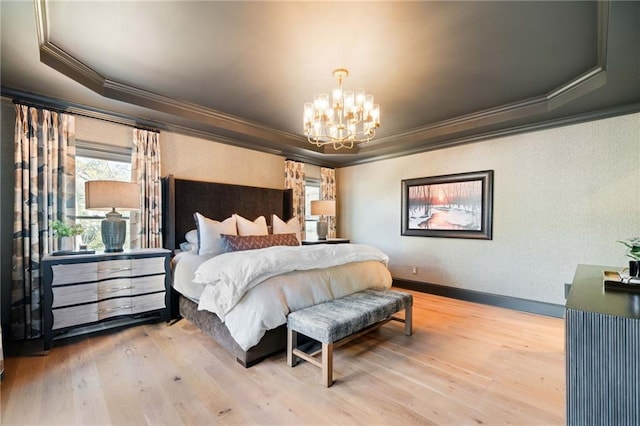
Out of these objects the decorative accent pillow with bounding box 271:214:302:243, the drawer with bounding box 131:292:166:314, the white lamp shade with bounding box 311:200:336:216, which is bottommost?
the drawer with bounding box 131:292:166:314

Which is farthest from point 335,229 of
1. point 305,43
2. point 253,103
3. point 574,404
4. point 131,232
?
point 574,404

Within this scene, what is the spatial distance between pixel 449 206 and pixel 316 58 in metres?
3.23

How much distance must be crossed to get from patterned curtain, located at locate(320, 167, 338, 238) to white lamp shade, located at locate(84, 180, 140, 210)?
3626 millimetres

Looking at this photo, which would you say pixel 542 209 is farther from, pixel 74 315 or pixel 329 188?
pixel 74 315

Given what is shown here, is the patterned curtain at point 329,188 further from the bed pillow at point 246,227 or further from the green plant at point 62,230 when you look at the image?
the green plant at point 62,230

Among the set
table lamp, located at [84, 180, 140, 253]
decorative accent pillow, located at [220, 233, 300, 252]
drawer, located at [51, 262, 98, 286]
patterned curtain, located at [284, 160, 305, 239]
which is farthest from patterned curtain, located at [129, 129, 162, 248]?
patterned curtain, located at [284, 160, 305, 239]

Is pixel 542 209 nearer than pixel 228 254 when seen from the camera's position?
No

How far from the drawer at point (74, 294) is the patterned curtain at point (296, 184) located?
3.14 meters

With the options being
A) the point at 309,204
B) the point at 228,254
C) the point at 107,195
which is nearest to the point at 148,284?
the point at 107,195

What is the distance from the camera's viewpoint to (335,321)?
2.17 m

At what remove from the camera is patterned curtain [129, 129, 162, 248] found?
356cm

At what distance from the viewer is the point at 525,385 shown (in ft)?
6.93

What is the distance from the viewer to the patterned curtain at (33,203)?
2.76 m

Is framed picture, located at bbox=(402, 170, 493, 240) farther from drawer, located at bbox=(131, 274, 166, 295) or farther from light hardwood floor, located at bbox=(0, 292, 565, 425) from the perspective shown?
drawer, located at bbox=(131, 274, 166, 295)
